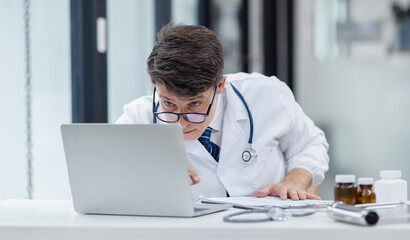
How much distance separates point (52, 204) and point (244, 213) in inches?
20.7

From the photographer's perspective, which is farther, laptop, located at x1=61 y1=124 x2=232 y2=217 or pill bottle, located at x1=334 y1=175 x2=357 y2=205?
pill bottle, located at x1=334 y1=175 x2=357 y2=205

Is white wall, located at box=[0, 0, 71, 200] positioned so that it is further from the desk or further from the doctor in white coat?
the desk

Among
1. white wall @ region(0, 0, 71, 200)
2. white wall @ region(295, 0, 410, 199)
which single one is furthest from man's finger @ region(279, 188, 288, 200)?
white wall @ region(295, 0, 410, 199)

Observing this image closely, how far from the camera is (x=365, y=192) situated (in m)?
1.59

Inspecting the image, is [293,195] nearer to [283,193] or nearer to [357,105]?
[283,193]

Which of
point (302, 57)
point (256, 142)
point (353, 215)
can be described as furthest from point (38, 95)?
point (302, 57)

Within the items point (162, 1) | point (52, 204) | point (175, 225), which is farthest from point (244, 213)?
point (162, 1)

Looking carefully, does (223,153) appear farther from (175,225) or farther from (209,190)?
(175,225)

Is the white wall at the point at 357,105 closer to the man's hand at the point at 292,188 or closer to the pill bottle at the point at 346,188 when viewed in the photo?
the man's hand at the point at 292,188

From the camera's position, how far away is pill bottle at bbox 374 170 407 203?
1623 millimetres

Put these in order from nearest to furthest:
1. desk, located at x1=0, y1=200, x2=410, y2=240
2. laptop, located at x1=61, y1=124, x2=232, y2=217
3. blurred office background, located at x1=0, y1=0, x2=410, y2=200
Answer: desk, located at x1=0, y1=200, x2=410, y2=240 < laptop, located at x1=61, y1=124, x2=232, y2=217 < blurred office background, located at x1=0, y1=0, x2=410, y2=200

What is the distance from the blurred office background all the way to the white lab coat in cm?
53

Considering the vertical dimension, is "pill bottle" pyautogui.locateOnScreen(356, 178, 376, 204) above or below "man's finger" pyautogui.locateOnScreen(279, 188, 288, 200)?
above

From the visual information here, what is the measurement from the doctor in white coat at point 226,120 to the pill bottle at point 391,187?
202mm
